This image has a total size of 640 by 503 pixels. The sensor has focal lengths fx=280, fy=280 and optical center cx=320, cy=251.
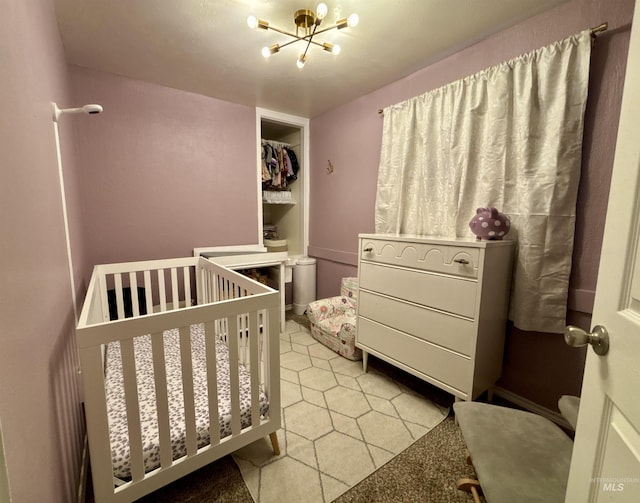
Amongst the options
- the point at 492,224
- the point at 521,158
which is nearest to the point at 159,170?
the point at 492,224

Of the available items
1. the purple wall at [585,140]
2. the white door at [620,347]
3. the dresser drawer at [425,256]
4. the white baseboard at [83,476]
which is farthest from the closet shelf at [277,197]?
the white door at [620,347]

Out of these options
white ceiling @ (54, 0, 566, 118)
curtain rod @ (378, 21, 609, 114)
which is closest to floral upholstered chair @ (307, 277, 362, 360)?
white ceiling @ (54, 0, 566, 118)

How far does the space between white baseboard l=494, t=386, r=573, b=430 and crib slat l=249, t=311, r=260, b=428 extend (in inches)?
60.6

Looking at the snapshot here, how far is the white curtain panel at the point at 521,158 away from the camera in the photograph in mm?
1414

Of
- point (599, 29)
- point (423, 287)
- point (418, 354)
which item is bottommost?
point (418, 354)

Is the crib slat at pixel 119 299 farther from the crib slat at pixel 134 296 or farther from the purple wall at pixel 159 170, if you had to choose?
the purple wall at pixel 159 170

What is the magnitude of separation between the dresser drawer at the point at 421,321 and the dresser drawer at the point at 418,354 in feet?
0.14

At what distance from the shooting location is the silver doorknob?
578 millimetres

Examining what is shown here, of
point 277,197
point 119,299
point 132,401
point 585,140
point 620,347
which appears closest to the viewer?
point 620,347

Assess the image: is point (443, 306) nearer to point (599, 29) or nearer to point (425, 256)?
point (425, 256)

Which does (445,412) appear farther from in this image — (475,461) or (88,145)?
(88,145)

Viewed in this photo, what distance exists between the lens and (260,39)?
1729 mm

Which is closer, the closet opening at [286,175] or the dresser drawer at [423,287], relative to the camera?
the dresser drawer at [423,287]

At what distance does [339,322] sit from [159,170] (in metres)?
2.06
